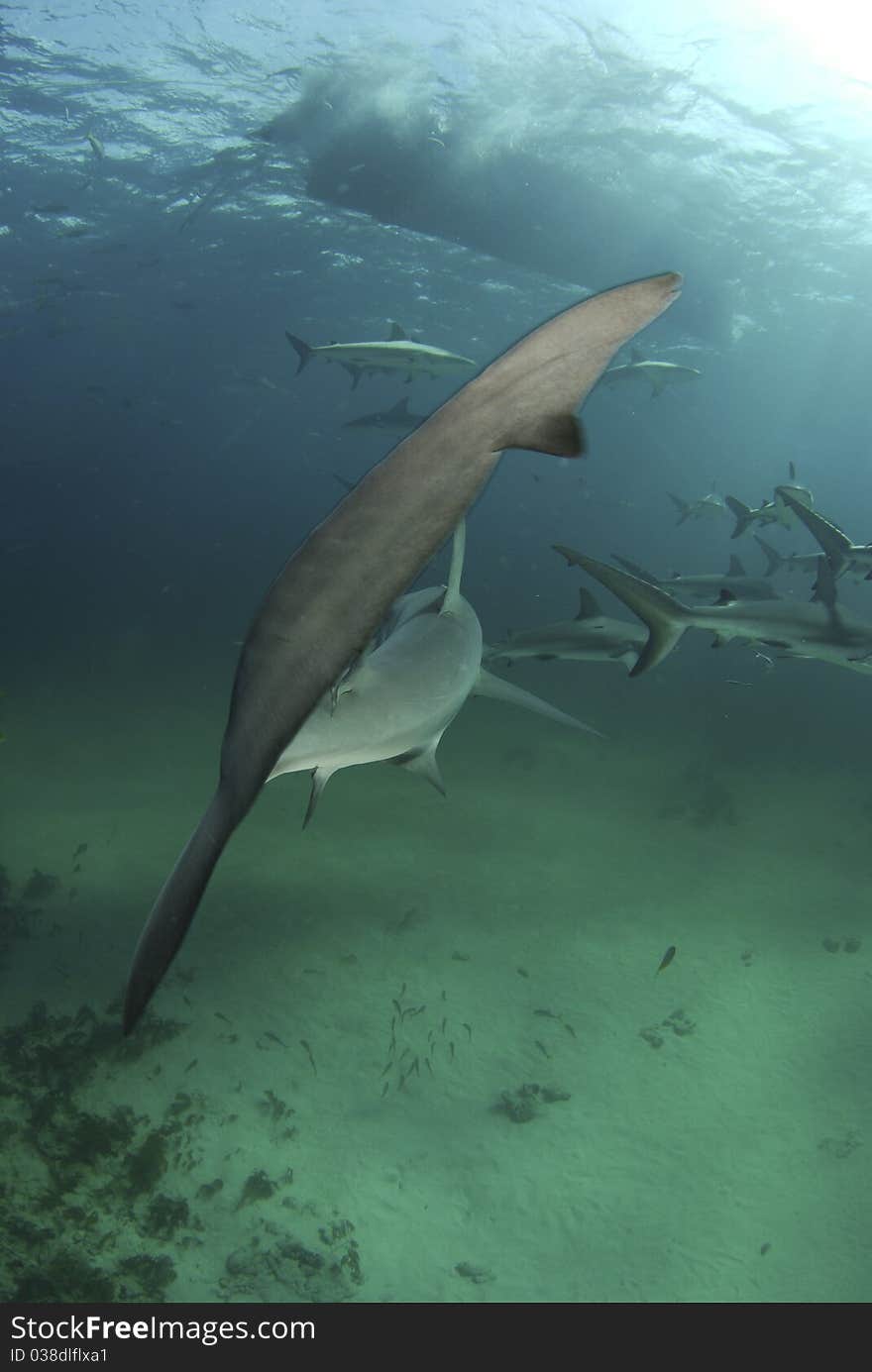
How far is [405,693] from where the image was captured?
2.20 metres

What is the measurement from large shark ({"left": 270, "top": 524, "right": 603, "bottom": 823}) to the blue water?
3.10 m

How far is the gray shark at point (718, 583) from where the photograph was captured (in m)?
8.82

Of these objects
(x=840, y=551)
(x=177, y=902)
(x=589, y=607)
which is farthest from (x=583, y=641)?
(x=177, y=902)

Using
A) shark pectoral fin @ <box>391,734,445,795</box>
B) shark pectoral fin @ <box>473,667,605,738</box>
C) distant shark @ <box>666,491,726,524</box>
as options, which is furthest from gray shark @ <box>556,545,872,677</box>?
distant shark @ <box>666,491,726,524</box>

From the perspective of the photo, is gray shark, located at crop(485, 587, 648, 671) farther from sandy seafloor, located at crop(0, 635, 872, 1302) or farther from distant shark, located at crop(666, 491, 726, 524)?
distant shark, located at crop(666, 491, 726, 524)

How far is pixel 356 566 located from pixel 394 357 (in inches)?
603

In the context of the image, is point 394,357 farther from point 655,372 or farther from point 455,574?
point 455,574

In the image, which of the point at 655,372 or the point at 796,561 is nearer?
the point at 796,561

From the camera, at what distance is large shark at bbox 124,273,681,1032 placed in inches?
29.5

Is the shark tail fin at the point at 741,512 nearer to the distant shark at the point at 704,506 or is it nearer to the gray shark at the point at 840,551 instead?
the distant shark at the point at 704,506

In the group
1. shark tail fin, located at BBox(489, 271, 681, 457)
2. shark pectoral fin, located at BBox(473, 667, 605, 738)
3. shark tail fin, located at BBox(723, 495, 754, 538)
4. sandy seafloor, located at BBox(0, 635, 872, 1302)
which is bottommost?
sandy seafloor, located at BBox(0, 635, 872, 1302)

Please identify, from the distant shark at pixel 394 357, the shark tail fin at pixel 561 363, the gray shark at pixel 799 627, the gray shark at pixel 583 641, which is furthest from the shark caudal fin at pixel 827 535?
the distant shark at pixel 394 357

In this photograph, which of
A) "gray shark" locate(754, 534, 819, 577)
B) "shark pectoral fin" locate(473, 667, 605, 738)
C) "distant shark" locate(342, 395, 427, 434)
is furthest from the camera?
"distant shark" locate(342, 395, 427, 434)
